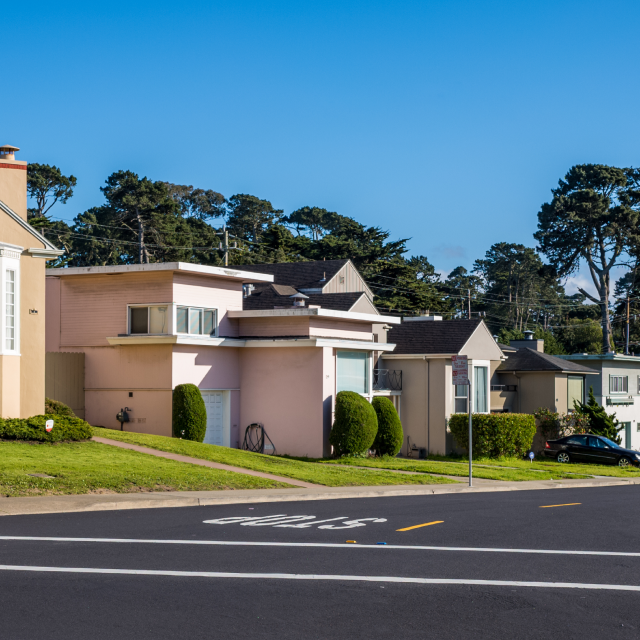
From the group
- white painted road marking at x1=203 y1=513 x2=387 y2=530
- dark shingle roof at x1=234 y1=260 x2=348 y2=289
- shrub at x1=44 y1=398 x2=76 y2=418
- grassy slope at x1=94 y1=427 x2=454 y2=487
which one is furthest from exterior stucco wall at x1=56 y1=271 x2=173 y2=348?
white painted road marking at x1=203 y1=513 x2=387 y2=530

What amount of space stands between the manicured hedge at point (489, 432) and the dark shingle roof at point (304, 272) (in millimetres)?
10096

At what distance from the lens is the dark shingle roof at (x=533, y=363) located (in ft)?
138

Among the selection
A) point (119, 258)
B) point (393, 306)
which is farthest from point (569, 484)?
point (119, 258)

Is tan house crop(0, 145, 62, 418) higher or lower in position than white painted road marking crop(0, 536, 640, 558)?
higher

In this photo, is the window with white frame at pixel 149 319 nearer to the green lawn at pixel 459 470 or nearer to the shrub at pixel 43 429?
the shrub at pixel 43 429

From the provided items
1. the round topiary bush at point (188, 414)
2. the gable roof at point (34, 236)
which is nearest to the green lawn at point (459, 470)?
the round topiary bush at point (188, 414)

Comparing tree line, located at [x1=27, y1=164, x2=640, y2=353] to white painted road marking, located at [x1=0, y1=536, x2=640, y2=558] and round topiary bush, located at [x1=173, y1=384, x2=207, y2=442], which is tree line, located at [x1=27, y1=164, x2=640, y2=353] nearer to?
round topiary bush, located at [x1=173, y1=384, x2=207, y2=442]

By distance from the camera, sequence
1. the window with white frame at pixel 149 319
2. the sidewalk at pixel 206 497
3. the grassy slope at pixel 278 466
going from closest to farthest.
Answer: the sidewalk at pixel 206 497 → the grassy slope at pixel 278 466 → the window with white frame at pixel 149 319

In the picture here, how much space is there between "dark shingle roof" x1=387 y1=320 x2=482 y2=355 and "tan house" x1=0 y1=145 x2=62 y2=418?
54.9ft

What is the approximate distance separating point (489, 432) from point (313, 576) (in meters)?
27.5

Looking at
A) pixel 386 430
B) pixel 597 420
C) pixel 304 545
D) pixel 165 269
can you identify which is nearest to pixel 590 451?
pixel 597 420

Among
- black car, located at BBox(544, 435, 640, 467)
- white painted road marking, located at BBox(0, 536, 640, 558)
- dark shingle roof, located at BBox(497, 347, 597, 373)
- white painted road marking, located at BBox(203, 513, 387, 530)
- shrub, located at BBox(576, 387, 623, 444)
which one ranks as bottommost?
black car, located at BBox(544, 435, 640, 467)

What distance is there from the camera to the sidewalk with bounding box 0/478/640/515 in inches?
593

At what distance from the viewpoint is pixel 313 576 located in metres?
9.23
